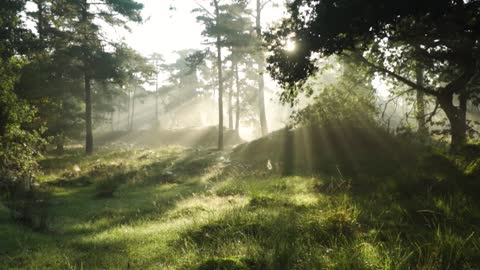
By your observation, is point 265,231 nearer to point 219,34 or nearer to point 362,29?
point 362,29

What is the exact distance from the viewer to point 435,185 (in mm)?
7621

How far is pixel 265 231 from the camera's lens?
19.3 ft

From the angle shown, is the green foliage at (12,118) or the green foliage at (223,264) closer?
the green foliage at (223,264)

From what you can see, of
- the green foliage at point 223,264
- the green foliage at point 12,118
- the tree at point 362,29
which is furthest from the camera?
the green foliage at point 12,118

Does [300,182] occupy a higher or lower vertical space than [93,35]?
lower

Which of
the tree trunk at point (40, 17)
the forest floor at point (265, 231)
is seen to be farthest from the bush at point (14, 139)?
the tree trunk at point (40, 17)

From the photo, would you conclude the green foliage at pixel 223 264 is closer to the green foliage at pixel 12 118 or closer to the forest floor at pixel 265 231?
the forest floor at pixel 265 231

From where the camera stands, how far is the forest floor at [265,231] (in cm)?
443

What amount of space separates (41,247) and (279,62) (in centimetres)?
629

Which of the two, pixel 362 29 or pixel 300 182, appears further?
pixel 300 182

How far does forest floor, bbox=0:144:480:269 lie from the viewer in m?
4.43

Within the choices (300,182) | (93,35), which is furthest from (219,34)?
(300,182)

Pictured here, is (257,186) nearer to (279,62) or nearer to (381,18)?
(279,62)

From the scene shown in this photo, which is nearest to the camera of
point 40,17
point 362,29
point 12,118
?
point 362,29
